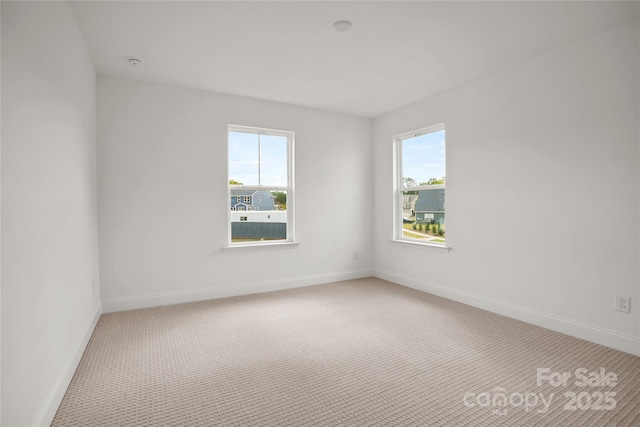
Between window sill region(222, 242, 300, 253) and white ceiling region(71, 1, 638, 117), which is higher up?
white ceiling region(71, 1, 638, 117)

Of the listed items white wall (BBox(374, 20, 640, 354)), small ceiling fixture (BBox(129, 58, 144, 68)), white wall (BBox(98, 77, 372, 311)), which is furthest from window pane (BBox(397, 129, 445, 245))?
small ceiling fixture (BBox(129, 58, 144, 68))

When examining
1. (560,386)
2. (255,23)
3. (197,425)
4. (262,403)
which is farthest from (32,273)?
(560,386)

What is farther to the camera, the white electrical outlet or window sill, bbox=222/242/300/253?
window sill, bbox=222/242/300/253

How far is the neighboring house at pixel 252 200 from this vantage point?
4.18 metres

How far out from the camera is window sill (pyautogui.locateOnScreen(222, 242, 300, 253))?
Answer: 4.06 m

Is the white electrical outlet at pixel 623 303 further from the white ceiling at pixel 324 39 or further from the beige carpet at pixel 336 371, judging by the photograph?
the white ceiling at pixel 324 39

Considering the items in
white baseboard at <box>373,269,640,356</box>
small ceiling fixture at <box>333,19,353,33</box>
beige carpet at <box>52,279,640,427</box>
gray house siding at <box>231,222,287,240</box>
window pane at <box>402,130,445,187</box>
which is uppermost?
small ceiling fixture at <box>333,19,353,33</box>

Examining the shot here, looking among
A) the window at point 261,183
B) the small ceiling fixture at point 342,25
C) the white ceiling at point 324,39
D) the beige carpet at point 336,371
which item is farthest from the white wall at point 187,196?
the small ceiling fixture at point 342,25

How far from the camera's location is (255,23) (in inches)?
98.0

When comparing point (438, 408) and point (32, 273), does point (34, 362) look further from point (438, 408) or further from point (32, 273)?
point (438, 408)

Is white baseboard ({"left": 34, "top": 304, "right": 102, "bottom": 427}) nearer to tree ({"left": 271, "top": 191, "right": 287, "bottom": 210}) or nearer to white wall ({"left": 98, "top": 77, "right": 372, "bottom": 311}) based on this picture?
white wall ({"left": 98, "top": 77, "right": 372, "bottom": 311})

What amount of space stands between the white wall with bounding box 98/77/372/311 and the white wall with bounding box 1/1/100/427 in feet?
2.81

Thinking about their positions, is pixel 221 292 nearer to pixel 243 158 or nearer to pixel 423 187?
pixel 243 158

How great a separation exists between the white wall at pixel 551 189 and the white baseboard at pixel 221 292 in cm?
142
